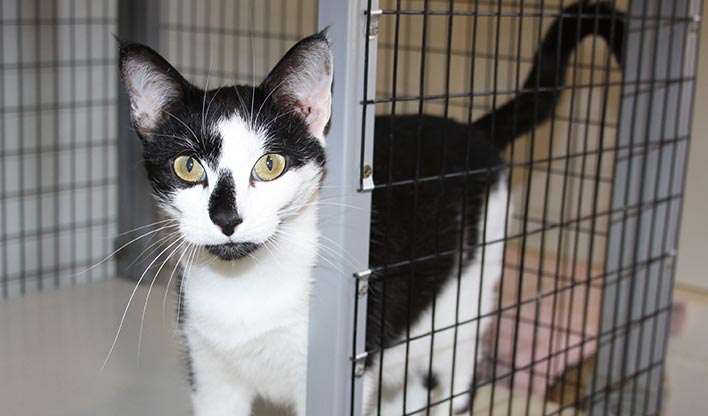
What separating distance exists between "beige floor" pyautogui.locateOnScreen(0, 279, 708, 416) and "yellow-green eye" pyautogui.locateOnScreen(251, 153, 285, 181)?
49 centimetres

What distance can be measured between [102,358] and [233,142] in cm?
92

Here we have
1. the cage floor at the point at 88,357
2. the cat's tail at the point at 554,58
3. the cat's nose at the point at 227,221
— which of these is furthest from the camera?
the cage floor at the point at 88,357

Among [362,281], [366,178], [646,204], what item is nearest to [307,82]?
[366,178]

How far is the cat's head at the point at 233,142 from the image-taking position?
94 cm

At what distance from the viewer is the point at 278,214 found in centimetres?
98

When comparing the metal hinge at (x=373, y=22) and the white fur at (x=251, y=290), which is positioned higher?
the metal hinge at (x=373, y=22)

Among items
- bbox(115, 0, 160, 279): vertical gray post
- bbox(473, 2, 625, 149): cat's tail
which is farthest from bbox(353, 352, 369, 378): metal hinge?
bbox(115, 0, 160, 279): vertical gray post

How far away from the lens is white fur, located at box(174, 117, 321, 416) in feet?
3.13

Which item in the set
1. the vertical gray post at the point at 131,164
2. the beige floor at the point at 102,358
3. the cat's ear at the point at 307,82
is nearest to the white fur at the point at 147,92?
the cat's ear at the point at 307,82

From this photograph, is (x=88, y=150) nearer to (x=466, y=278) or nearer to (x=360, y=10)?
(x=466, y=278)

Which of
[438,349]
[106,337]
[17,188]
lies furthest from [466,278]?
[17,188]

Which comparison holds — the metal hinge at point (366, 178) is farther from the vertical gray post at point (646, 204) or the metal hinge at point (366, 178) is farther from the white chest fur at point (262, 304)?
the vertical gray post at point (646, 204)

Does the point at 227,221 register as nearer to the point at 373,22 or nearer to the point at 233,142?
the point at 233,142

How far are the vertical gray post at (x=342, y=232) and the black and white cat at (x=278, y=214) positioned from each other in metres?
0.02
